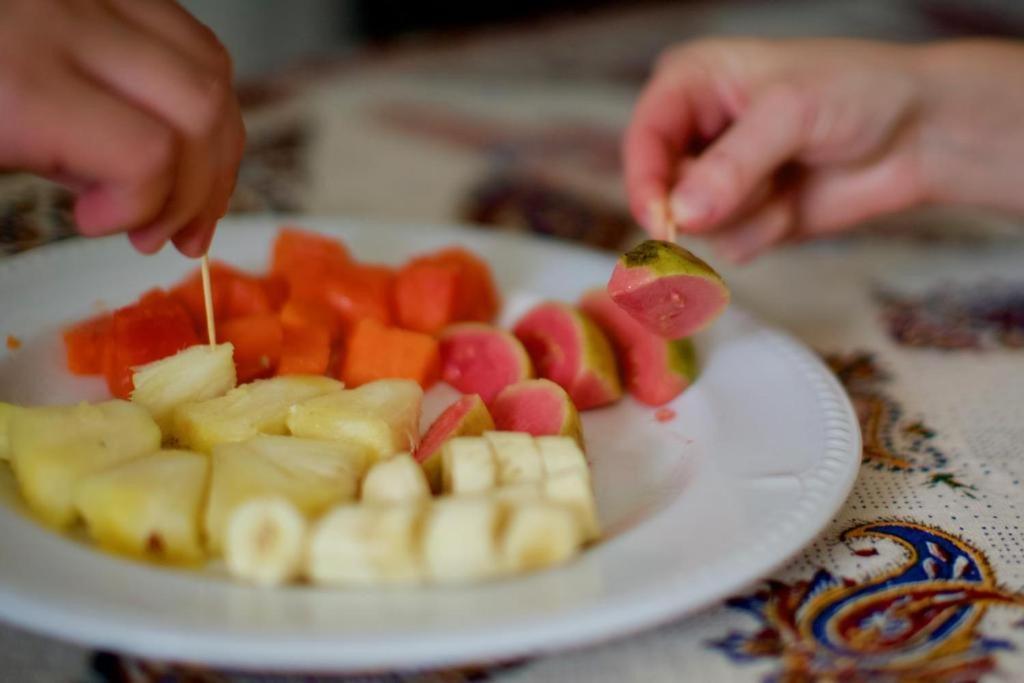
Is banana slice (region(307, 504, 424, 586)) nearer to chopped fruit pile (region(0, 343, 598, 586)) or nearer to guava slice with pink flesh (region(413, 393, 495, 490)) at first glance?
chopped fruit pile (region(0, 343, 598, 586))

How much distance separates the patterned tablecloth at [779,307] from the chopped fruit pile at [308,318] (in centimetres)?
54

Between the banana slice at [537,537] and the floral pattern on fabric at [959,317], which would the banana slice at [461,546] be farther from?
the floral pattern on fabric at [959,317]

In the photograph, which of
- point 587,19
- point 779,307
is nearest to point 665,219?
point 779,307

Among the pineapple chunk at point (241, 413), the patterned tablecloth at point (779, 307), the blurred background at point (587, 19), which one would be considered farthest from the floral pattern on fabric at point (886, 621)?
the blurred background at point (587, 19)

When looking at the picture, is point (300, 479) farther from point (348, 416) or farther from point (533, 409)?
point (533, 409)

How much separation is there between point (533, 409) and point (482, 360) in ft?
0.71

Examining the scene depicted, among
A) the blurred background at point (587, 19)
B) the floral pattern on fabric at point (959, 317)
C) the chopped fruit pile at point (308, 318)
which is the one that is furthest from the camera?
the blurred background at point (587, 19)

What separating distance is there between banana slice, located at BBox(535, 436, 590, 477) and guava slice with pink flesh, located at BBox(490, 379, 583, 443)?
0.12m

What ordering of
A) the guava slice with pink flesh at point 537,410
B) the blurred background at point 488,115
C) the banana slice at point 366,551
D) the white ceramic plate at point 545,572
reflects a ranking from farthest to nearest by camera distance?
the blurred background at point 488,115, the guava slice with pink flesh at point 537,410, the banana slice at point 366,551, the white ceramic plate at point 545,572

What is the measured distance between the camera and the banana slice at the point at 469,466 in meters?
1.17

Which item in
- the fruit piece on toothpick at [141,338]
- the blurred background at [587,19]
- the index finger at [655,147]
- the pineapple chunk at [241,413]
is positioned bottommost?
the pineapple chunk at [241,413]

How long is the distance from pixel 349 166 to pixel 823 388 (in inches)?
61.0

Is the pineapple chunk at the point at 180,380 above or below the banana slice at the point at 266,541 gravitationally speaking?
above

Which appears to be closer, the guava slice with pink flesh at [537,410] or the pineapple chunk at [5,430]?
the pineapple chunk at [5,430]
